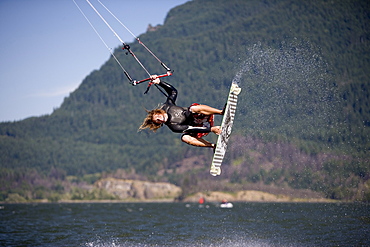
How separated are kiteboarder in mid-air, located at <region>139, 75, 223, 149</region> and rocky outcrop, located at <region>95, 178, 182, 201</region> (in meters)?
139

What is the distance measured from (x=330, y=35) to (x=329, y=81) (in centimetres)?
7221

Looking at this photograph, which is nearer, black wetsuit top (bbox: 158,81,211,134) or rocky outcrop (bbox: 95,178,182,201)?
black wetsuit top (bbox: 158,81,211,134)

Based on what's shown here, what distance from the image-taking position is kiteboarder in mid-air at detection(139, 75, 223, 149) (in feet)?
50.1

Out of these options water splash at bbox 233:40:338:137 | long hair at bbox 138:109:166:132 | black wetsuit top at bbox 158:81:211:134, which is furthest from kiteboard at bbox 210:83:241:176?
water splash at bbox 233:40:338:137

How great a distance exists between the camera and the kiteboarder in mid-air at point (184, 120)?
15.3 metres

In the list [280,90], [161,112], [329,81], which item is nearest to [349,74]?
[329,81]

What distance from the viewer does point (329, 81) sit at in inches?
4547

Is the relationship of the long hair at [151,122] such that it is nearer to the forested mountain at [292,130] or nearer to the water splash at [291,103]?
the forested mountain at [292,130]

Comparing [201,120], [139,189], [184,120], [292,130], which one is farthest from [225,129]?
[139,189]

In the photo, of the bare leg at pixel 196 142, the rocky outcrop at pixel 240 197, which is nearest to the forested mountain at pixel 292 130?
the bare leg at pixel 196 142

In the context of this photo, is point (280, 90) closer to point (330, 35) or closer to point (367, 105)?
point (367, 105)

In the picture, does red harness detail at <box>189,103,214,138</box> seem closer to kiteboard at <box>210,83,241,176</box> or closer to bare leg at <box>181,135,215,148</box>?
bare leg at <box>181,135,215,148</box>

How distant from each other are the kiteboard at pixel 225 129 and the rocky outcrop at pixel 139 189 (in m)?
139

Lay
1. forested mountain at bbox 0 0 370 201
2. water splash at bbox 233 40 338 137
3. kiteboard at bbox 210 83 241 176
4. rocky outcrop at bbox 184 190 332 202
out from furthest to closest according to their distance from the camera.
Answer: rocky outcrop at bbox 184 190 332 202
water splash at bbox 233 40 338 137
forested mountain at bbox 0 0 370 201
kiteboard at bbox 210 83 241 176
